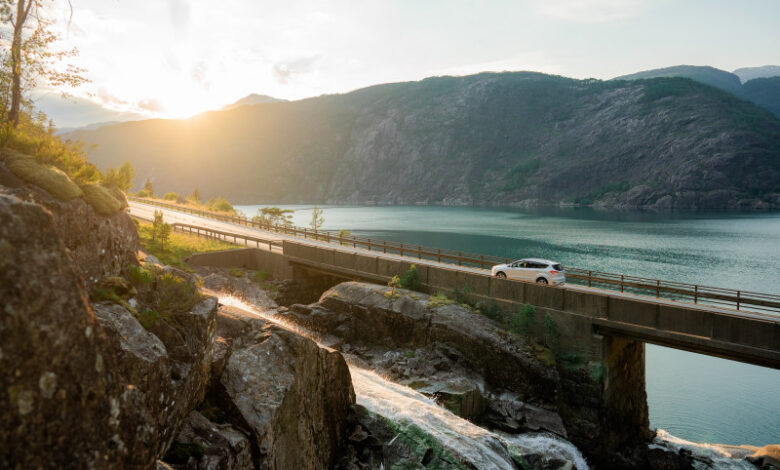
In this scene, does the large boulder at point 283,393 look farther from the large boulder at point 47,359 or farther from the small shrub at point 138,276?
the large boulder at point 47,359

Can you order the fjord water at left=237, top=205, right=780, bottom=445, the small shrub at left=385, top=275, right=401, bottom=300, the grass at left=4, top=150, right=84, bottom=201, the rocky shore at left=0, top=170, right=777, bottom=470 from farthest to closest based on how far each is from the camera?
the fjord water at left=237, top=205, right=780, bottom=445, the small shrub at left=385, top=275, right=401, bottom=300, the grass at left=4, top=150, right=84, bottom=201, the rocky shore at left=0, top=170, right=777, bottom=470

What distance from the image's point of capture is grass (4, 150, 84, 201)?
8.57 m

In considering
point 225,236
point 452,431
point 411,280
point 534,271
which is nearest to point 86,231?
point 452,431

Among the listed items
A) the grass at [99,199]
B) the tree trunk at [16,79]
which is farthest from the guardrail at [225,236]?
the grass at [99,199]

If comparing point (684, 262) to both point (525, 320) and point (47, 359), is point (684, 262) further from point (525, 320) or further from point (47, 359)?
point (47, 359)

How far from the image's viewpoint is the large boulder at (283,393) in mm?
10305

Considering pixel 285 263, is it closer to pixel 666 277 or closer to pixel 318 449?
pixel 318 449

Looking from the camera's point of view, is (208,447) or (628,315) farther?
(628,315)

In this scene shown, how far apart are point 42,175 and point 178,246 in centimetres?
2754

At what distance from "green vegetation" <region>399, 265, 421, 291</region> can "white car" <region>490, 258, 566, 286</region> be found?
14.8 feet

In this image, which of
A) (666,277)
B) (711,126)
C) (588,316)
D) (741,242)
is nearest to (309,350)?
(588,316)

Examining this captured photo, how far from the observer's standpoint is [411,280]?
26.1 m

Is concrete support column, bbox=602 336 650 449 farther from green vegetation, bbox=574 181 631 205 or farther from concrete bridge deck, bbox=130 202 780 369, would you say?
green vegetation, bbox=574 181 631 205

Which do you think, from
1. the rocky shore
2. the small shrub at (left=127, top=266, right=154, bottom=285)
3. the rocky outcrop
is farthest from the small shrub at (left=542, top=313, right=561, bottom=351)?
the rocky outcrop
